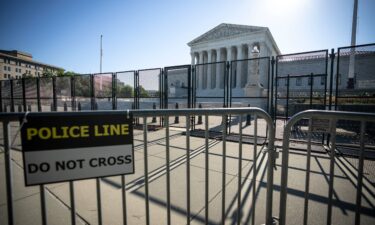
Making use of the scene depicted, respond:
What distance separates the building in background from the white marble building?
62.8m

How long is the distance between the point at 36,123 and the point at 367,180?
5.75m

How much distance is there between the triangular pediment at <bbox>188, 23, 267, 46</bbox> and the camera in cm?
4875

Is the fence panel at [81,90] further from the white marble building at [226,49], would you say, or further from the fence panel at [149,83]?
the white marble building at [226,49]

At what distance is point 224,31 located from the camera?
5297 cm

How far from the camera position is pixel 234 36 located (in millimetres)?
51125

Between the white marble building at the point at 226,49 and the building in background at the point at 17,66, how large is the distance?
206 ft

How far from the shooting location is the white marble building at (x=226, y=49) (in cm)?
4794

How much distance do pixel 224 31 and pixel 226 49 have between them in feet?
15.6

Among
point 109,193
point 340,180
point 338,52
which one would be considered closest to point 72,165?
point 109,193

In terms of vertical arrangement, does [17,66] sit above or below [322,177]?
above

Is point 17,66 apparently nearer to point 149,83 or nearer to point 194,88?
point 149,83

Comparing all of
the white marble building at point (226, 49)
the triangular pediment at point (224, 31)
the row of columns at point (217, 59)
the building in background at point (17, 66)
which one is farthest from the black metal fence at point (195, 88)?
the building in background at point (17, 66)

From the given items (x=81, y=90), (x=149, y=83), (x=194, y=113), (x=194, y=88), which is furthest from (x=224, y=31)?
(x=194, y=113)

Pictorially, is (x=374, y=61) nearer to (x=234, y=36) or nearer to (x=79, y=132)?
(x=79, y=132)
